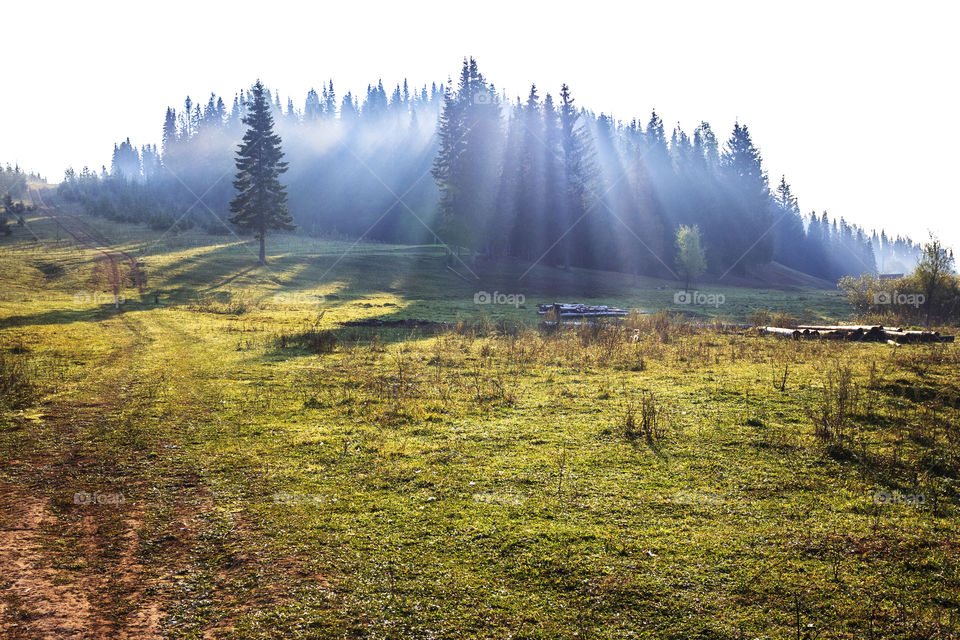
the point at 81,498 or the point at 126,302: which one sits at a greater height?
the point at 126,302

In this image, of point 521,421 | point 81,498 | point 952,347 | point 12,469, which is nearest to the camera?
point 81,498

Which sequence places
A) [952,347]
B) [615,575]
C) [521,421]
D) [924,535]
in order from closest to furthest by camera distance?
[615,575], [924,535], [521,421], [952,347]

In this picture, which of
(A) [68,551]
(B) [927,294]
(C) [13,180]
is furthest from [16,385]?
(C) [13,180]

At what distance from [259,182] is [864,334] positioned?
5489cm

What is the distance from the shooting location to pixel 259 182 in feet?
191

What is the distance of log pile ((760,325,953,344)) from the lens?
22.8 meters

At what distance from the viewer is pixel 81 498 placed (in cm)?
807

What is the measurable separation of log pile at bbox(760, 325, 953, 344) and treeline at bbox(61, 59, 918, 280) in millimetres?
40585

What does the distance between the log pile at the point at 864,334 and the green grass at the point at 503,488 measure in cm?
326

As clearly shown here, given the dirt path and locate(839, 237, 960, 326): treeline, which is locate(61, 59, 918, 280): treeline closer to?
locate(839, 237, 960, 326): treeline

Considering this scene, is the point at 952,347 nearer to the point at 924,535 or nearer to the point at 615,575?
the point at 924,535

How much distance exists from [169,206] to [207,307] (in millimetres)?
83888

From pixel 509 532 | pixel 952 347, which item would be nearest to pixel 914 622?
pixel 509 532

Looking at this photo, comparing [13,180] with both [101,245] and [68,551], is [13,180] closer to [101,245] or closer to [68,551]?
[101,245]
